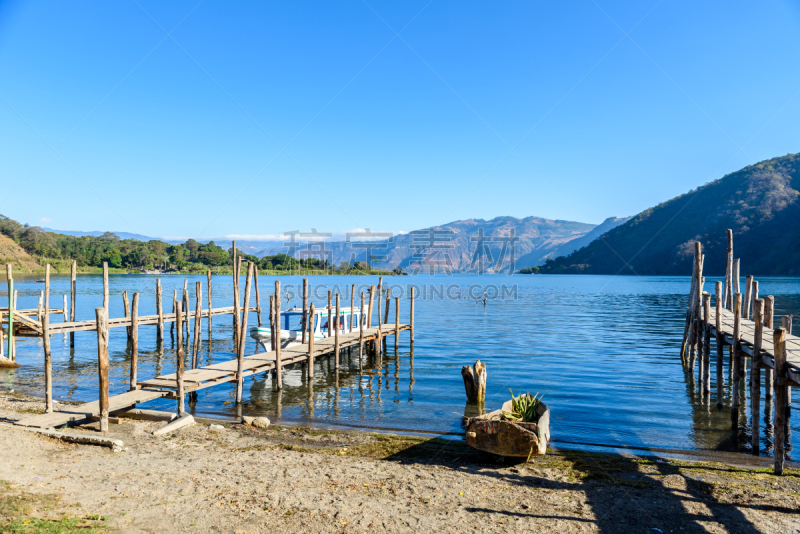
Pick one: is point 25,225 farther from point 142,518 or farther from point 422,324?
point 142,518

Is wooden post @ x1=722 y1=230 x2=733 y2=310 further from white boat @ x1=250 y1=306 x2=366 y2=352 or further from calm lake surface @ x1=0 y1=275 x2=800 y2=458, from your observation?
white boat @ x1=250 y1=306 x2=366 y2=352

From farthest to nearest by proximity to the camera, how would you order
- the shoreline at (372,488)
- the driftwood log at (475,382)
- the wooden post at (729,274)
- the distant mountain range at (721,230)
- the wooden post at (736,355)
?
the distant mountain range at (721,230) < the wooden post at (729,274) < the driftwood log at (475,382) < the wooden post at (736,355) < the shoreline at (372,488)

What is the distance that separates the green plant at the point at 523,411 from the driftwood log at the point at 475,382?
4.50m

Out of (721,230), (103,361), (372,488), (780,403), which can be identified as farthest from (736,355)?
(721,230)

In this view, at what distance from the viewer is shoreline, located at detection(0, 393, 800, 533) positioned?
7.17 m

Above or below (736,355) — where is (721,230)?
above

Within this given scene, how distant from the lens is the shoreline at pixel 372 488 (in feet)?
23.5

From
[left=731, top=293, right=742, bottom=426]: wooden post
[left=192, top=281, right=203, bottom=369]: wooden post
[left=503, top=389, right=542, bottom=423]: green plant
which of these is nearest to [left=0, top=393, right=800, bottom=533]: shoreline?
[left=503, top=389, right=542, bottom=423]: green plant

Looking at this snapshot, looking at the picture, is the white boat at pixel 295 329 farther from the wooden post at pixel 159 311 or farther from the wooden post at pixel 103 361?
the wooden post at pixel 103 361

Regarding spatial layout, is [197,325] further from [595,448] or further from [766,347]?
[766,347]

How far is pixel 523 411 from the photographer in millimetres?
11328

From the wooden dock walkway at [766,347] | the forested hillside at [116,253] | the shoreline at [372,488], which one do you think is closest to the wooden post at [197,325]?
the shoreline at [372,488]

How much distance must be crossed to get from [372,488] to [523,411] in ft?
14.5

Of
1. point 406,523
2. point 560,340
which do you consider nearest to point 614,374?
point 560,340
